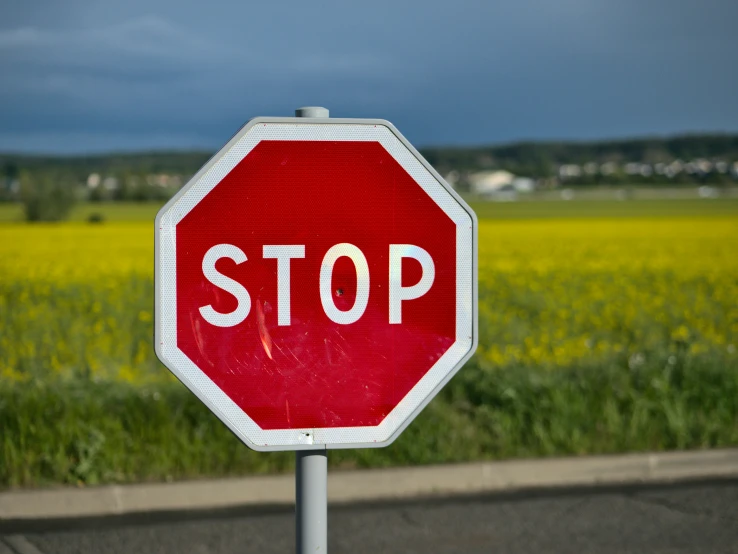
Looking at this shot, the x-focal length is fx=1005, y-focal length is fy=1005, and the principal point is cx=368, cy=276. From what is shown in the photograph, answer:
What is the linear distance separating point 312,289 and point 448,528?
10.1 ft

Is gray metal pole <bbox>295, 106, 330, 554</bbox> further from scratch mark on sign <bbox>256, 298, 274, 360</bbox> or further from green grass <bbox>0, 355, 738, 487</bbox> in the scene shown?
green grass <bbox>0, 355, 738, 487</bbox>

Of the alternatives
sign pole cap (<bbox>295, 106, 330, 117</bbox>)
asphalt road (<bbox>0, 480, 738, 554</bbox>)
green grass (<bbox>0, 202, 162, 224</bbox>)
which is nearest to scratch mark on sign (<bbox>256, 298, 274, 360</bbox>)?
sign pole cap (<bbox>295, 106, 330, 117</bbox>)

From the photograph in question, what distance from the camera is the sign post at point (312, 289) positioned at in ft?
6.16

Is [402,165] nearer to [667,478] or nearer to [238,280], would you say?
[238,280]

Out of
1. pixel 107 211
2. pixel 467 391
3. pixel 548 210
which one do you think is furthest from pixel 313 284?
pixel 107 211

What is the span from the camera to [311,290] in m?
1.90

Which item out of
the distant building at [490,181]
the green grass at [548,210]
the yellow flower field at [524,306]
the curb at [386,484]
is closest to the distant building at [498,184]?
the distant building at [490,181]

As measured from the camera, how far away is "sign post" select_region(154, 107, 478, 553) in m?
1.88

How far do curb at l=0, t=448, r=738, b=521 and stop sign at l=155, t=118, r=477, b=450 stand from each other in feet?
10.9

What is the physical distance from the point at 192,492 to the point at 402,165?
11.5ft

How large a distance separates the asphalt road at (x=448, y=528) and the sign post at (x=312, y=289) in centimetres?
263

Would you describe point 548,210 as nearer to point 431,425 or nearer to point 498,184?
point 498,184

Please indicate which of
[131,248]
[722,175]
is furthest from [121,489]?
[722,175]

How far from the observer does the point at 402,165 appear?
1992 millimetres
